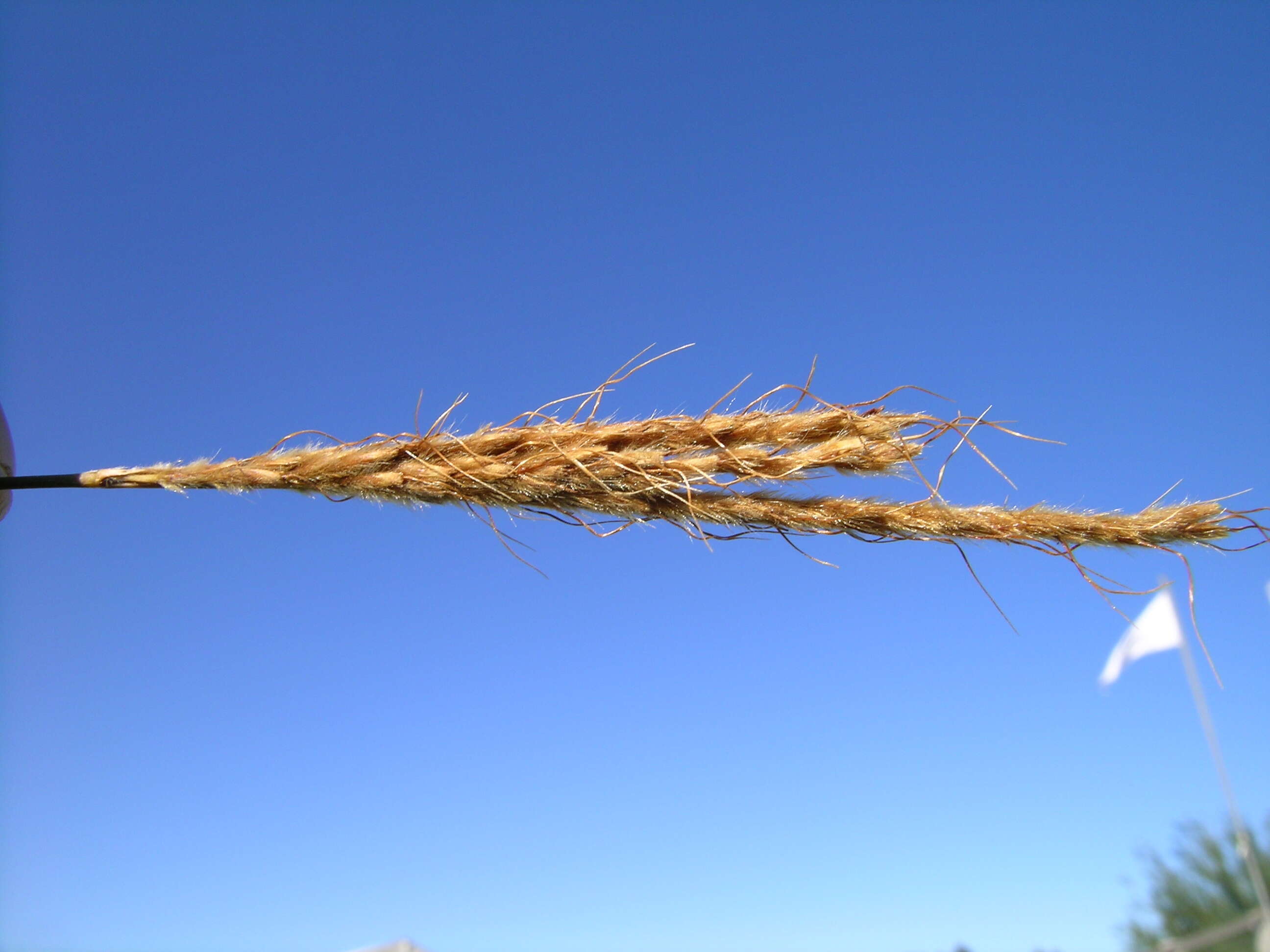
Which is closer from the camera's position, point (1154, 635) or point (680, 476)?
point (680, 476)

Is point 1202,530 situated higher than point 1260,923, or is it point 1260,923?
point 1202,530

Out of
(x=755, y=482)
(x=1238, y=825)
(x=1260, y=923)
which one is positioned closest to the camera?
(x=755, y=482)

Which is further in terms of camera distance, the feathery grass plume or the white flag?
the white flag

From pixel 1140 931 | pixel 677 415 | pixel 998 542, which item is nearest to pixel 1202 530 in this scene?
pixel 998 542

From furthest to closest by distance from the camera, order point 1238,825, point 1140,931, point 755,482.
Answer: point 1140,931 < point 1238,825 < point 755,482

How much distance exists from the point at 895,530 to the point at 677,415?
47 centimetres

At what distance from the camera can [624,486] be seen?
53.7 inches

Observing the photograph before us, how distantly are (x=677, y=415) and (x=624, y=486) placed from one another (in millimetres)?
189

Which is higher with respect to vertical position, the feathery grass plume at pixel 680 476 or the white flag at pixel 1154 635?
the white flag at pixel 1154 635

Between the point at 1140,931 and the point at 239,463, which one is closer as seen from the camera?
the point at 239,463

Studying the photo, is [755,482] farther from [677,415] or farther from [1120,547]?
[1120,547]

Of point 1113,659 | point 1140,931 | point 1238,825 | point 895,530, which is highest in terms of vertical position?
point 1113,659

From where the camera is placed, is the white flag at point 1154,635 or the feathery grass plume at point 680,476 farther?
the white flag at point 1154,635

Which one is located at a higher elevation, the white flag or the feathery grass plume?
the white flag
